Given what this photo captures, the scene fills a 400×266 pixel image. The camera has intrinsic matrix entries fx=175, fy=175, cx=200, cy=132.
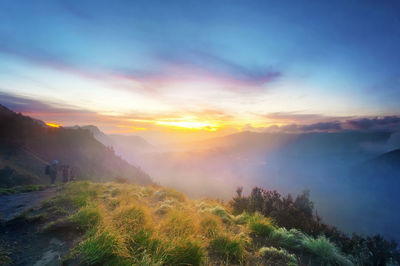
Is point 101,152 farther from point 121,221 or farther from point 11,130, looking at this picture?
point 121,221

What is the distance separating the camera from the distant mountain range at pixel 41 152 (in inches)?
1007

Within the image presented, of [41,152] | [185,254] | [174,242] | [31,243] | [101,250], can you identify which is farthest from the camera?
[41,152]

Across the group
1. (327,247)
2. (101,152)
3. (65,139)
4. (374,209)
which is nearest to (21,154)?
(65,139)

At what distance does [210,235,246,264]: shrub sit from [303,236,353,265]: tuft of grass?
2225 mm

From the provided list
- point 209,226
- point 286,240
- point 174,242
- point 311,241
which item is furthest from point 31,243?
point 311,241

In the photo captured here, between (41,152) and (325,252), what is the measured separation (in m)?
55.5

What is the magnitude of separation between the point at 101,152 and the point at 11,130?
2909cm

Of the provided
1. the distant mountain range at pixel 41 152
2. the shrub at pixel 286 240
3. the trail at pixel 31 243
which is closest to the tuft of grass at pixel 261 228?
the shrub at pixel 286 240

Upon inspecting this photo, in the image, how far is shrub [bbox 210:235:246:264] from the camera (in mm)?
4180

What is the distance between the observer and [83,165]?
4941 cm

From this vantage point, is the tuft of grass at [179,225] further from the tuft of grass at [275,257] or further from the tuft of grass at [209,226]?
the tuft of grass at [275,257]

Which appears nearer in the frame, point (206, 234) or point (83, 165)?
point (206, 234)

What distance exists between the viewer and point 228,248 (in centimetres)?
437

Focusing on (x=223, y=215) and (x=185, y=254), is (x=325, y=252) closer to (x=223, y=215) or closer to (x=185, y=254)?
(x=223, y=215)
